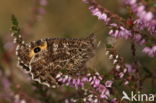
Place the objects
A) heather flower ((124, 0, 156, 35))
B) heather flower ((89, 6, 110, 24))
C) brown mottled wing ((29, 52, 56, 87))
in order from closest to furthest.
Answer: heather flower ((124, 0, 156, 35)), heather flower ((89, 6, 110, 24)), brown mottled wing ((29, 52, 56, 87))

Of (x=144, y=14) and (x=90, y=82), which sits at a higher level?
(x=144, y=14)

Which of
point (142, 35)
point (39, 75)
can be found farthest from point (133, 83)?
point (39, 75)

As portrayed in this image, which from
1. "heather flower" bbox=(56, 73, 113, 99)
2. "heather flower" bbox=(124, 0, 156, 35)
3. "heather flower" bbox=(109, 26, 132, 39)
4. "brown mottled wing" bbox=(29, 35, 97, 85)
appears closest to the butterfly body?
"brown mottled wing" bbox=(29, 35, 97, 85)

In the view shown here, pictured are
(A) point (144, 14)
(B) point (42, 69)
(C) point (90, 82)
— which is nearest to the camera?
(A) point (144, 14)

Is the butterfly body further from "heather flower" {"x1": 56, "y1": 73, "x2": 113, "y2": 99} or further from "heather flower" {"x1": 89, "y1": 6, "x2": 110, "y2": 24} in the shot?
"heather flower" {"x1": 89, "y1": 6, "x2": 110, "y2": 24}

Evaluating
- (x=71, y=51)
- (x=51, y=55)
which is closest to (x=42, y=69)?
(x=51, y=55)

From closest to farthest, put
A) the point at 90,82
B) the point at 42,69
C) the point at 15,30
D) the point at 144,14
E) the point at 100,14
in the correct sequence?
1. the point at 144,14
2. the point at 100,14
3. the point at 90,82
4. the point at 15,30
5. the point at 42,69

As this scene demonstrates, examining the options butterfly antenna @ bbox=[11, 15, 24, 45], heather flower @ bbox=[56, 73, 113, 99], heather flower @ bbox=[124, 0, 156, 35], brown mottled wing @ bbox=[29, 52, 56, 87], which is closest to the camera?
heather flower @ bbox=[124, 0, 156, 35]

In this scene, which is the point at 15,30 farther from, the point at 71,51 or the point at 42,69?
the point at 71,51

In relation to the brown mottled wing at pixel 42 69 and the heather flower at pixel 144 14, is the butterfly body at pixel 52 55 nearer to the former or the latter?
the brown mottled wing at pixel 42 69

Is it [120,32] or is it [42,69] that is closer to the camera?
[120,32]

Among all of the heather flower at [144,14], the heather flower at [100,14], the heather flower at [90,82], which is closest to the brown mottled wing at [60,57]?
the heather flower at [90,82]
